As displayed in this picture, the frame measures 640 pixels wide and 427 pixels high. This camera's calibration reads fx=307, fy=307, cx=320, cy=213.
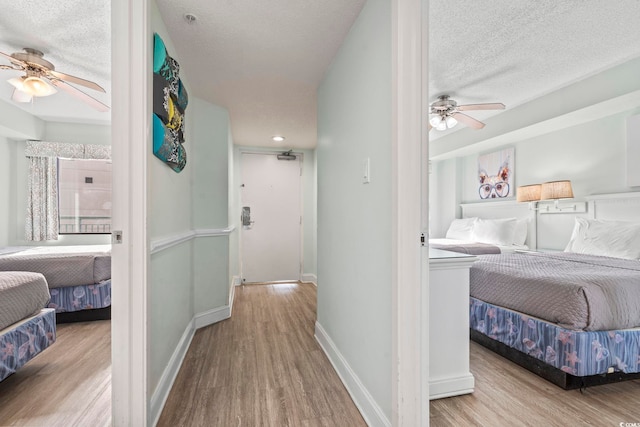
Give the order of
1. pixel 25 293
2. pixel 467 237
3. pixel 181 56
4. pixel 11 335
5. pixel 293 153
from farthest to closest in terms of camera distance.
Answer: pixel 293 153 < pixel 467 237 < pixel 181 56 < pixel 25 293 < pixel 11 335

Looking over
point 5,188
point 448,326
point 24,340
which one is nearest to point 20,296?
point 24,340

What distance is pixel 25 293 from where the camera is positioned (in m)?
1.94

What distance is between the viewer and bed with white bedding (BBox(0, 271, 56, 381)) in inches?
68.9

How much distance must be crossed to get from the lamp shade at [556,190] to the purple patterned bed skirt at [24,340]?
486 centimetres

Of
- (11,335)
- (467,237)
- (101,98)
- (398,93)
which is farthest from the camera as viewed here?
(467,237)

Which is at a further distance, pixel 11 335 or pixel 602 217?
pixel 602 217

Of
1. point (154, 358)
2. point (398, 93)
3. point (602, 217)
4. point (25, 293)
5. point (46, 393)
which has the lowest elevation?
point (46, 393)

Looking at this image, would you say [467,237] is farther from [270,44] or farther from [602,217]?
[270,44]

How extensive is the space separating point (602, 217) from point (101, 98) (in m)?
5.68

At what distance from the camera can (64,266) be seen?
2951 millimetres

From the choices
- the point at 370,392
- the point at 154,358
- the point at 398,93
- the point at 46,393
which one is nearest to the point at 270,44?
the point at 398,93

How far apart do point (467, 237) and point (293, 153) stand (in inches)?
120

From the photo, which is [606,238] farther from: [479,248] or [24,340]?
[24,340]

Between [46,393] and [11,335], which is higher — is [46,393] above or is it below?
below
